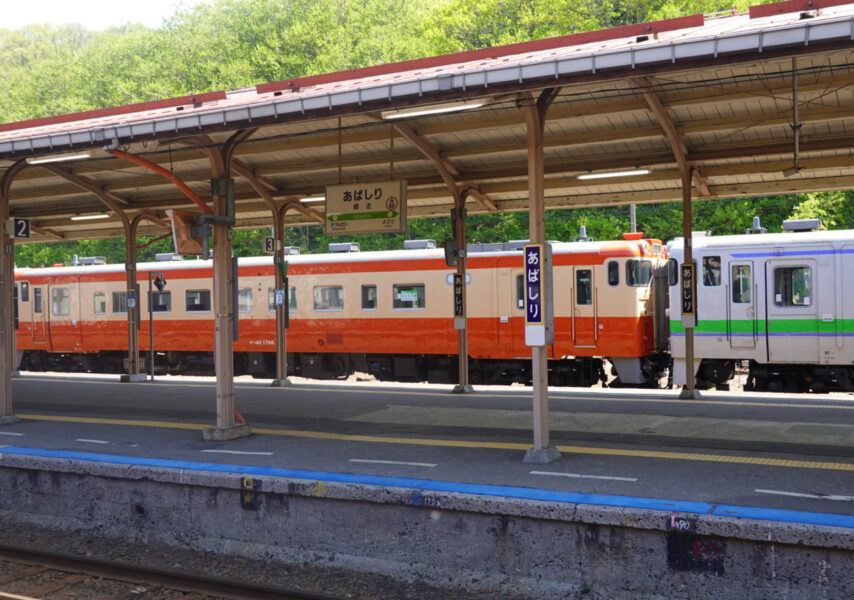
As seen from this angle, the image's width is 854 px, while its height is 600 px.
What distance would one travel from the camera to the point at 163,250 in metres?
38.4

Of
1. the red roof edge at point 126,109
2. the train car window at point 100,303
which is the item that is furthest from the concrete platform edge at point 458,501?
the train car window at point 100,303

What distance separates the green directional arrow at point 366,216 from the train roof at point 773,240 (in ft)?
21.2

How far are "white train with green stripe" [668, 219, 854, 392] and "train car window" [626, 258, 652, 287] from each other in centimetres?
104

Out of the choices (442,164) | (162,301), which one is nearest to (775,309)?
(442,164)

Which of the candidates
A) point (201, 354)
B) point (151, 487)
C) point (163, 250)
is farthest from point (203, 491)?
point (163, 250)

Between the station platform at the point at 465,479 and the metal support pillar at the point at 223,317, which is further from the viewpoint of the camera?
the metal support pillar at the point at 223,317

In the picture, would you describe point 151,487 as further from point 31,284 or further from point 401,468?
point 31,284

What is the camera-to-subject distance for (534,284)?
27.3ft

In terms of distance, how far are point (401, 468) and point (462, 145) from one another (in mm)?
5526

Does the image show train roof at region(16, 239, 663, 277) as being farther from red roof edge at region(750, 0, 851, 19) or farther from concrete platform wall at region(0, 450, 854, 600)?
concrete platform wall at region(0, 450, 854, 600)

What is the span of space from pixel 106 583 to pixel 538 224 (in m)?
5.33

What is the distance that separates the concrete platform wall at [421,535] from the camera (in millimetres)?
5953

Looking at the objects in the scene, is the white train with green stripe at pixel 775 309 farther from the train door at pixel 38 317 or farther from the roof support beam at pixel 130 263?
the train door at pixel 38 317

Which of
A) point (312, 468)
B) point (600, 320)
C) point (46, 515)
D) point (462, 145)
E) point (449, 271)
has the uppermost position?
point (462, 145)
